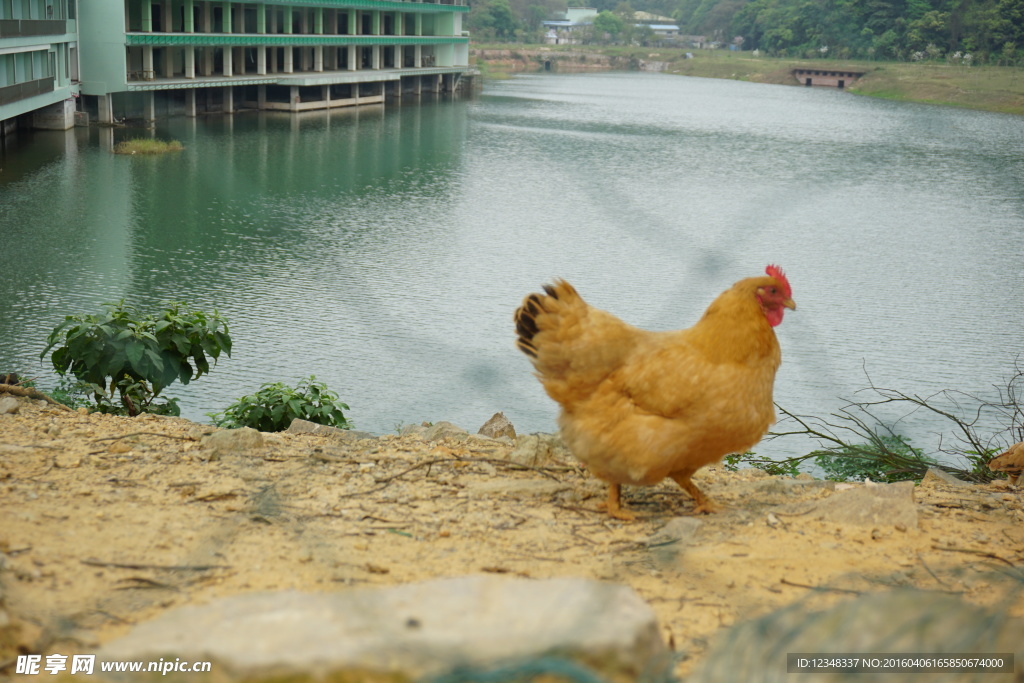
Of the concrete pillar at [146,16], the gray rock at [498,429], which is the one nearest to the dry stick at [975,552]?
the gray rock at [498,429]

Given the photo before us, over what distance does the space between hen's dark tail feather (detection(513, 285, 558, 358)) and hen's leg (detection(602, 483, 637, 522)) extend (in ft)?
1.93

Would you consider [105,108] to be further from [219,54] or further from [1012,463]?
[1012,463]

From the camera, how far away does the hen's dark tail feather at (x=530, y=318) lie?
3.69m

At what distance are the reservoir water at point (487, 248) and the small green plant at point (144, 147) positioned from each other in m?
0.45

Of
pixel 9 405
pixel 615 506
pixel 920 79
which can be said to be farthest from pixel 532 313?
pixel 920 79

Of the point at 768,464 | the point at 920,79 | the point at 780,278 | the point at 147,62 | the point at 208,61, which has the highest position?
the point at 920,79

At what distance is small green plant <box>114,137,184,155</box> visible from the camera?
20359mm

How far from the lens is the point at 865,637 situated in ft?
6.59

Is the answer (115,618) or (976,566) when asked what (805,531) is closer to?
(976,566)

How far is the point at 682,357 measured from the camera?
355 cm

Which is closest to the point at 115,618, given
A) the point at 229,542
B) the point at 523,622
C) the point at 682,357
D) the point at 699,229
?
the point at 229,542

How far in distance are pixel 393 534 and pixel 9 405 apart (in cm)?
263

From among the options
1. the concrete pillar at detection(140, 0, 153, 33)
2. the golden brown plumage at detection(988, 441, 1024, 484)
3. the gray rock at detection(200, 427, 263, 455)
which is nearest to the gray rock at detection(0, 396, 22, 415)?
the gray rock at detection(200, 427, 263, 455)

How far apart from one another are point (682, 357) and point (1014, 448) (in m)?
2.48
